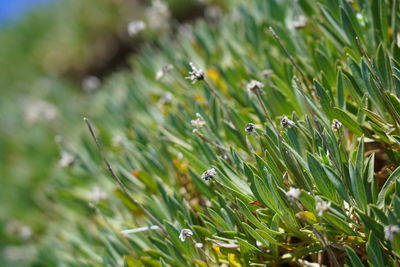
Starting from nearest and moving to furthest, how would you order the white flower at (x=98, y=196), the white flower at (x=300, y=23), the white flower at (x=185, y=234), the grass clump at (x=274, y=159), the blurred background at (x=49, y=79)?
the grass clump at (x=274, y=159) → the white flower at (x=185, y=234) → the white flower at (x=300, y=23) → the white flower at (x=98, y=196) → the blurred background at (x=49, y=79)

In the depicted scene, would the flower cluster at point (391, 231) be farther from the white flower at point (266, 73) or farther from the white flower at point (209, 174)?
the white flower at point (266, 73)

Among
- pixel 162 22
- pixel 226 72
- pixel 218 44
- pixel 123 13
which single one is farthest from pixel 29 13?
pixel 226 72

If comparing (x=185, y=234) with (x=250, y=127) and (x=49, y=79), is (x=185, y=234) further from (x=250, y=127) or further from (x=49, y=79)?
(x=49, y=79)

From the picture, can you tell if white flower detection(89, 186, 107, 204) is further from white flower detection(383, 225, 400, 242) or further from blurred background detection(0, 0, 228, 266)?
white flower detection(383, 225, 400, 242)

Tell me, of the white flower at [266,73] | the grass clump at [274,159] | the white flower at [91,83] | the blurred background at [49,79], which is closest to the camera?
the grass clump at [274,159]

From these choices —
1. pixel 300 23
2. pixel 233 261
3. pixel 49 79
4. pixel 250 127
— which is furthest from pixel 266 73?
pixel 49 79

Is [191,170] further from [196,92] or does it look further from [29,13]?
[29,13]

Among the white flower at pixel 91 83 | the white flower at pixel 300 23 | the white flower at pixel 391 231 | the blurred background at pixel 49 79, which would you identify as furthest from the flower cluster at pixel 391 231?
the white flower at pixel 91 83
